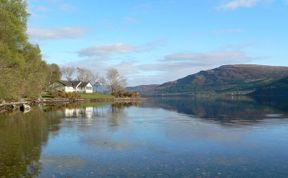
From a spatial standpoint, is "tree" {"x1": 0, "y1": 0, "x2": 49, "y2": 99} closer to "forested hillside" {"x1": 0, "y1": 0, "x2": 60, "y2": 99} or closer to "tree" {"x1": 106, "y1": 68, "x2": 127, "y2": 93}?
"forested hillside" {"x1": 0, "y1": 0, "x2": 60, "y2": 99}

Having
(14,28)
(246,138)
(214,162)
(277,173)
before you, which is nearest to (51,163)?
(214,162)

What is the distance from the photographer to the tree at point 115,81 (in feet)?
610

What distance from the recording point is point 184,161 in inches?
941

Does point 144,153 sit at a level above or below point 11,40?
below

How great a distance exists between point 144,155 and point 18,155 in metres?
8.86

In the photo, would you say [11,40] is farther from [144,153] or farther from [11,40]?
[144,153]

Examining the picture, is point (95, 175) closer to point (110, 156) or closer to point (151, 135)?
point (110, 156)

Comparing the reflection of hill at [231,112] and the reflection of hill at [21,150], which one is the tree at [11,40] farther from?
the reflection of hill at [231,112]

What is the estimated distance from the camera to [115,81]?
188 metres

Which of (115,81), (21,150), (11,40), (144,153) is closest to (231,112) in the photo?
(11,40)

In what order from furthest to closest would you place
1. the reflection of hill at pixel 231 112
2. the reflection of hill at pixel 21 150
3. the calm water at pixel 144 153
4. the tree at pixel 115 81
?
the tree at pixel 115 81 → the reflection of hill at pixel 231 112 → the reflection of hill at pixel 21 150 → the calm water at pixel 144 153

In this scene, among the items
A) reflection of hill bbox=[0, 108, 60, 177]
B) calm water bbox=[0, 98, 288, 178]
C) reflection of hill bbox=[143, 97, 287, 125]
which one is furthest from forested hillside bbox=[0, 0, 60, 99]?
reflection of hill bbox=[143, 97, 287, 125]

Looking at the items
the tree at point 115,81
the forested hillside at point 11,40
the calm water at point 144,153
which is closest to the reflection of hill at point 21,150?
the calm water at point 144,153

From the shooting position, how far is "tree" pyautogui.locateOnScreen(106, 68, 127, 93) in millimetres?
185913
